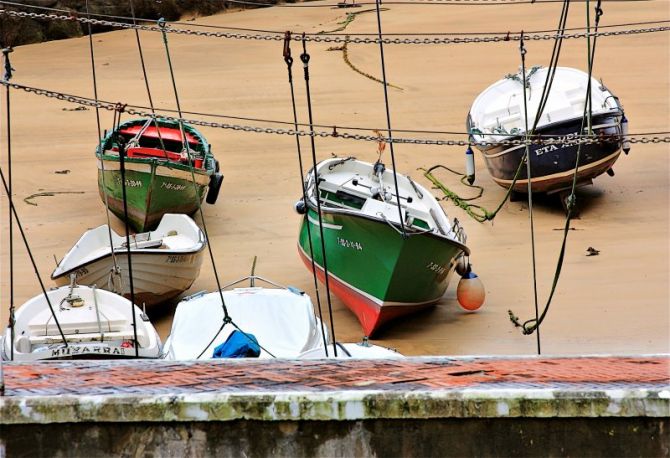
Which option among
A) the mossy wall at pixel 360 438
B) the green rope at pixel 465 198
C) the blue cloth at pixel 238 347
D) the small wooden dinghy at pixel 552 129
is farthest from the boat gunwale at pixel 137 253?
the mossy wall at pixel 360 438

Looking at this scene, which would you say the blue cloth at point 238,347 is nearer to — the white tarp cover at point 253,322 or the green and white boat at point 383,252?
the white tarp cover at point 253,322

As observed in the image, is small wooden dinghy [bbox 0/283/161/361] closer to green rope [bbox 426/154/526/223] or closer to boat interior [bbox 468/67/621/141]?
green rope [bbox 426/154/526/223]

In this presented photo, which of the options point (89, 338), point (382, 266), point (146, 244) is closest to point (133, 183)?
point (146, 244)

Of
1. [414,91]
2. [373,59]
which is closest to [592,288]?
[414,91]

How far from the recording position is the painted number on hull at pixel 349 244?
42.1 feet

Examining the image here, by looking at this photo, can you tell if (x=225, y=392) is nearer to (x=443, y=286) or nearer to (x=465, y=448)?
(x=465, y=448)

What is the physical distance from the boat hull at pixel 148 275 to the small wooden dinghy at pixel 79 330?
37.3 inches

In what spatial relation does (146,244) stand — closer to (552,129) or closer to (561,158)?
(552,129)

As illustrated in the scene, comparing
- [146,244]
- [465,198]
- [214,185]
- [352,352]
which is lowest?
[465,198]

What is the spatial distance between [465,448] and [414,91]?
16951 millimetres

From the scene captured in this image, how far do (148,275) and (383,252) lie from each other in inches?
95.7

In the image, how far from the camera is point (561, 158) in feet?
53.0

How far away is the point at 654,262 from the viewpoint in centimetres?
1434

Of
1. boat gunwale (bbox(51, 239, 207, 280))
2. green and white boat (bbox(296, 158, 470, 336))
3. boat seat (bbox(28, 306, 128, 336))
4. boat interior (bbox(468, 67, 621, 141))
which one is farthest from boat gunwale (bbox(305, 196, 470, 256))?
boat interior (bbox(468, 67, 621, 141))
